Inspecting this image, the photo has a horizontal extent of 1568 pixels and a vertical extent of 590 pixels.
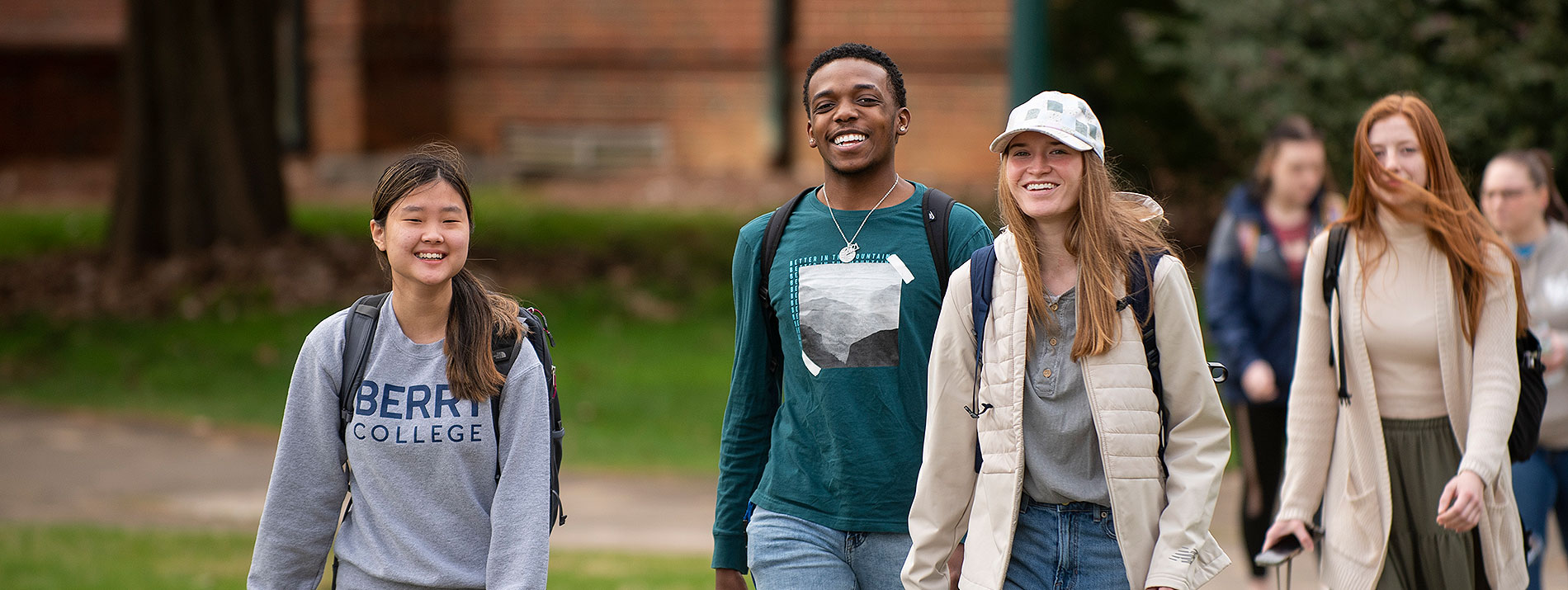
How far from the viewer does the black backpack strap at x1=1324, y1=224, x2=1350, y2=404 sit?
4.27 meters

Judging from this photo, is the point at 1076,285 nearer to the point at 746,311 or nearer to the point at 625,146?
the point at 746,311

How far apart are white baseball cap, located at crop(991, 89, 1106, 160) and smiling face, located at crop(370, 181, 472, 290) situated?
47.0 inches

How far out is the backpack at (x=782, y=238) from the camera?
371cm

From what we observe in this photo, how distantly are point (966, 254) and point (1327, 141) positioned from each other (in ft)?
23.7

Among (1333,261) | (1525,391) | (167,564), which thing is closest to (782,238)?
(1333,261)

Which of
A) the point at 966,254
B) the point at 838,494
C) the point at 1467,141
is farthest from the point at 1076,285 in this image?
the point at 1467,141

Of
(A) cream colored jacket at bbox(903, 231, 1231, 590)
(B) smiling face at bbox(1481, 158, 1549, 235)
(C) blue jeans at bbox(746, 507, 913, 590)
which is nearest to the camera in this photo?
(A) cream colored jacket at bbox(903, 231, 1231, 590)

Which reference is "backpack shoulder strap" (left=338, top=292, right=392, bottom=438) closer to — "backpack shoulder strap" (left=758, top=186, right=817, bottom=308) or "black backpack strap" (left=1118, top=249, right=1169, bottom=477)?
"backpack shoulder strap" (left=758, top=186, right=817, bottom=308)

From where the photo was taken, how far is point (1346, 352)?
14.0 ft

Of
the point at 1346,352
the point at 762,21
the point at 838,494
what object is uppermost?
the point at 762,21

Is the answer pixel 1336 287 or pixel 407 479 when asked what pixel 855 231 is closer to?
pixel 407 479

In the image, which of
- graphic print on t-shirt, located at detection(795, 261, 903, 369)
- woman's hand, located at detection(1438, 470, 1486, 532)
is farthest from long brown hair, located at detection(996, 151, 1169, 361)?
woman's hand, located at detection(1438, 470, 1486, 532)

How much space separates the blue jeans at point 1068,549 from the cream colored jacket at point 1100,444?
0.15 feet

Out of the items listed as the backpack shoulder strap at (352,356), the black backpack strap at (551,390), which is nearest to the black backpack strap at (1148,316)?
the black backpack strap at (551,390)
